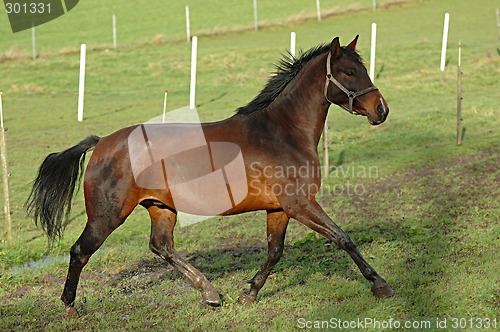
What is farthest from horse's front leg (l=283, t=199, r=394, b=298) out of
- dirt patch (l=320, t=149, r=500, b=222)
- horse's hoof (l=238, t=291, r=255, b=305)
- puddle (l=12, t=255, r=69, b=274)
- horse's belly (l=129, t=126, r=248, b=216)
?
puddle (l=12, t=255, r=69, b=274)

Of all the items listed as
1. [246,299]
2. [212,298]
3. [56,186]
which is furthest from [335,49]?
[56,186]

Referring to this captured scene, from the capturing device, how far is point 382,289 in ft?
22.2

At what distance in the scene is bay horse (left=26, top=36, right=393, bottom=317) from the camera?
22.8 ft

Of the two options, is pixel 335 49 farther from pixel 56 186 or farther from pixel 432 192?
pixel 432 192

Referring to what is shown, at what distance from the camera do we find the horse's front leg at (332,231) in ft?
22.2

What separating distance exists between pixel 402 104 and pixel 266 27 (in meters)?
19.2

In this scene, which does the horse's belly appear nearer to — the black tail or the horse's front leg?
the horse's front leg

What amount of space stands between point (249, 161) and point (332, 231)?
1.04 metres

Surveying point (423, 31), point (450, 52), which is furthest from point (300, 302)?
point (423, 31)

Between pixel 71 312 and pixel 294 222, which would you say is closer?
pixel 71 312

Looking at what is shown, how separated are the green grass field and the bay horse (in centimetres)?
53

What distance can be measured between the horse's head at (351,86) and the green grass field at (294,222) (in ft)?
5.79

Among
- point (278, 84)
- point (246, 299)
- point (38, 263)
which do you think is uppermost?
point (278, 84)

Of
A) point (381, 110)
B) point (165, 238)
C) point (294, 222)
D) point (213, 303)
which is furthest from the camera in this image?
point (294, 222)
